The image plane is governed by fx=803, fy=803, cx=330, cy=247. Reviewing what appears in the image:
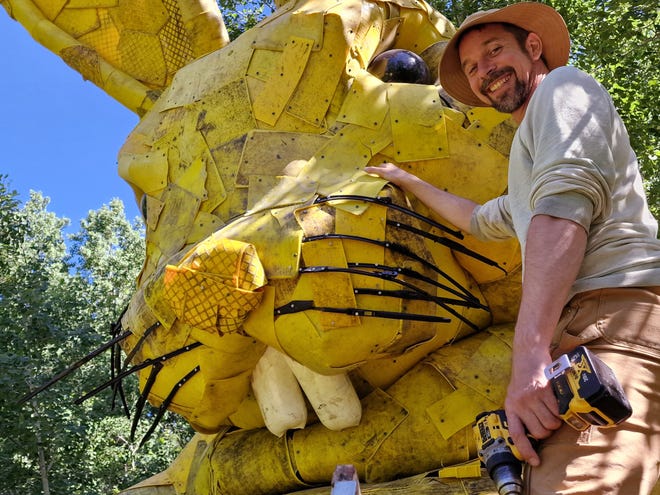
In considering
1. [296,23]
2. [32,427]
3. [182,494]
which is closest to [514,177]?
[296,23]

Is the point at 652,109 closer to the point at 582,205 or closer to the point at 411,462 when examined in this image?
the point at 411,462

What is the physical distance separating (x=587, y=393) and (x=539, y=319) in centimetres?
24

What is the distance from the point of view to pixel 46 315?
9.69 metres

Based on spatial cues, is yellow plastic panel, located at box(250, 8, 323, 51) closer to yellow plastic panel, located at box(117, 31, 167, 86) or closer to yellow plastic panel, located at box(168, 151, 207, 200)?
yellow plastic panel, located at box(168, 151, 207, 200)

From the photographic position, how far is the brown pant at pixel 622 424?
1.72 meters

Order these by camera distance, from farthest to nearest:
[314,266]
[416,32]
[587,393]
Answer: [416,32]
[314,266]
[587,393]

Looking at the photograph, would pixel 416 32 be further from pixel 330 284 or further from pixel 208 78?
pixel 330 284

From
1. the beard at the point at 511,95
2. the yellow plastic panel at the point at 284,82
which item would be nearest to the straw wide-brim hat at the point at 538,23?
the beard at the point at 511,95

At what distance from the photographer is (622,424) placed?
5.75 ft

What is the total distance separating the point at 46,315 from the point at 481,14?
27.3 ft

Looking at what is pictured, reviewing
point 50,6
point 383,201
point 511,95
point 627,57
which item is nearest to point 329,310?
point 383,201

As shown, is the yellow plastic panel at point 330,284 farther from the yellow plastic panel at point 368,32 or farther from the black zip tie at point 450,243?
the yellow plastic panel at point 368,32

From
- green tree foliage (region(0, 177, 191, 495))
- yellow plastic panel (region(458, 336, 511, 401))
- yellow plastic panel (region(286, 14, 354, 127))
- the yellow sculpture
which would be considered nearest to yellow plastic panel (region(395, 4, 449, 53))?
the yellow sculpture

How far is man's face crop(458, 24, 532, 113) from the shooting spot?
238 centimetres
